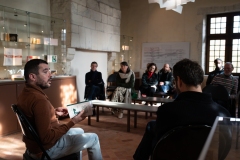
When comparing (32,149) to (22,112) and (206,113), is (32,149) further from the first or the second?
(206,113)

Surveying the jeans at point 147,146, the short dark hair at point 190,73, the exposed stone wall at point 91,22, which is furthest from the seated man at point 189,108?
the exposed stone wall at point 91,22

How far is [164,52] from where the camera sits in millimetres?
8438

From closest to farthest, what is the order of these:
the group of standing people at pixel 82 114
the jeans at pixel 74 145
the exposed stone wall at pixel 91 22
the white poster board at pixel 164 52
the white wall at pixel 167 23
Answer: the group of standing people at pixel 82 114, the jeans at pixel 74 145, the exposed stone wall at pixel 91 22, the white wall at pixel 167 23, the white poster board at pixel 164 52

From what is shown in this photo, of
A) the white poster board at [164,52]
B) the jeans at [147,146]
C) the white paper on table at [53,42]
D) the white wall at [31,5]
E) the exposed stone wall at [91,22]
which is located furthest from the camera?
the white poster board at [164,52]

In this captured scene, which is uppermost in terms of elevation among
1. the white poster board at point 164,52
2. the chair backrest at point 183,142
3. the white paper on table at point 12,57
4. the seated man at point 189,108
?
the white poster board at point 164,52

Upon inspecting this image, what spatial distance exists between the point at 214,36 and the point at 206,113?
280 inches

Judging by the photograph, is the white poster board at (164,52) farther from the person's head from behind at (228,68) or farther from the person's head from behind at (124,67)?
the person's head from behind at (228,68)

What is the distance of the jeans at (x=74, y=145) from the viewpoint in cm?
188

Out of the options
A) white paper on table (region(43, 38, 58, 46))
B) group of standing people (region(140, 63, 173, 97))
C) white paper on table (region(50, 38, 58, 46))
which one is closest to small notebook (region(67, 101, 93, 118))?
white paper on table (region(43, 38, 58, 46))

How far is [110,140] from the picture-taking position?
12.7 ft

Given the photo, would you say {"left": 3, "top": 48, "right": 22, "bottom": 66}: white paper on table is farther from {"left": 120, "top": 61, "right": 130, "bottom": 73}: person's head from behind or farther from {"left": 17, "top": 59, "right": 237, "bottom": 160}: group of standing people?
{"left": 17, "top": 59, "right": 237, "bottom": 160}: group of standing people

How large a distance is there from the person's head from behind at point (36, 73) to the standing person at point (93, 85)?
3790 mm

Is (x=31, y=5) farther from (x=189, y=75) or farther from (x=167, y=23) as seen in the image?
(x=189, y=75)

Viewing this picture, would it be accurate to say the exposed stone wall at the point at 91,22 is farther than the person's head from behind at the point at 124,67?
Yes
